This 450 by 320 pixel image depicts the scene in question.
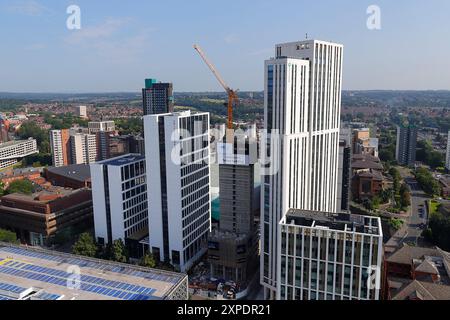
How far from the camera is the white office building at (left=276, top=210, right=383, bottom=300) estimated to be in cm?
1404

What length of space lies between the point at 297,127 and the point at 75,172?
99.0 ft

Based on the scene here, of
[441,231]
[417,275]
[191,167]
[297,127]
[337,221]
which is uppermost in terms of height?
[297,127]

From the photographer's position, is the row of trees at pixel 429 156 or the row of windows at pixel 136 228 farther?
the row of trees at pixel 429 156

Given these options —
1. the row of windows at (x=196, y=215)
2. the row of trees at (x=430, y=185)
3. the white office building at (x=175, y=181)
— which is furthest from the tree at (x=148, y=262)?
the row of trees at (x=430, y=185)

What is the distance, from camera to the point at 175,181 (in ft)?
74.4

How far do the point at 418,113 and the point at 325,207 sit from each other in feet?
312

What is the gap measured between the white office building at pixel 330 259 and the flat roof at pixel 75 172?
29549mm

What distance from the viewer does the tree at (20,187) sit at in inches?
1444

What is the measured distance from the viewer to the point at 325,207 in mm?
23438

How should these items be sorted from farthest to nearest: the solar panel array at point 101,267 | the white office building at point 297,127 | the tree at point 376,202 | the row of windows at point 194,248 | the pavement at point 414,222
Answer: the tree at point 376,202, the pavement at point 414,222, the row of windows at point 194,248, the white office building at point 297,127, the solar panel array at point 101,267

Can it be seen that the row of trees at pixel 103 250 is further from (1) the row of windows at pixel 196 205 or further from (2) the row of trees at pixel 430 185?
(2) the row of trees at pixel 430 185

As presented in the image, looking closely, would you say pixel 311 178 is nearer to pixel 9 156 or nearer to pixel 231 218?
pixel 231 218

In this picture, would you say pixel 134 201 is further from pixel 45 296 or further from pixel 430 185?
pixel 430 185

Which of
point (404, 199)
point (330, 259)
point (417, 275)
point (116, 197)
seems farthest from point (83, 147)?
point (417, 275)
